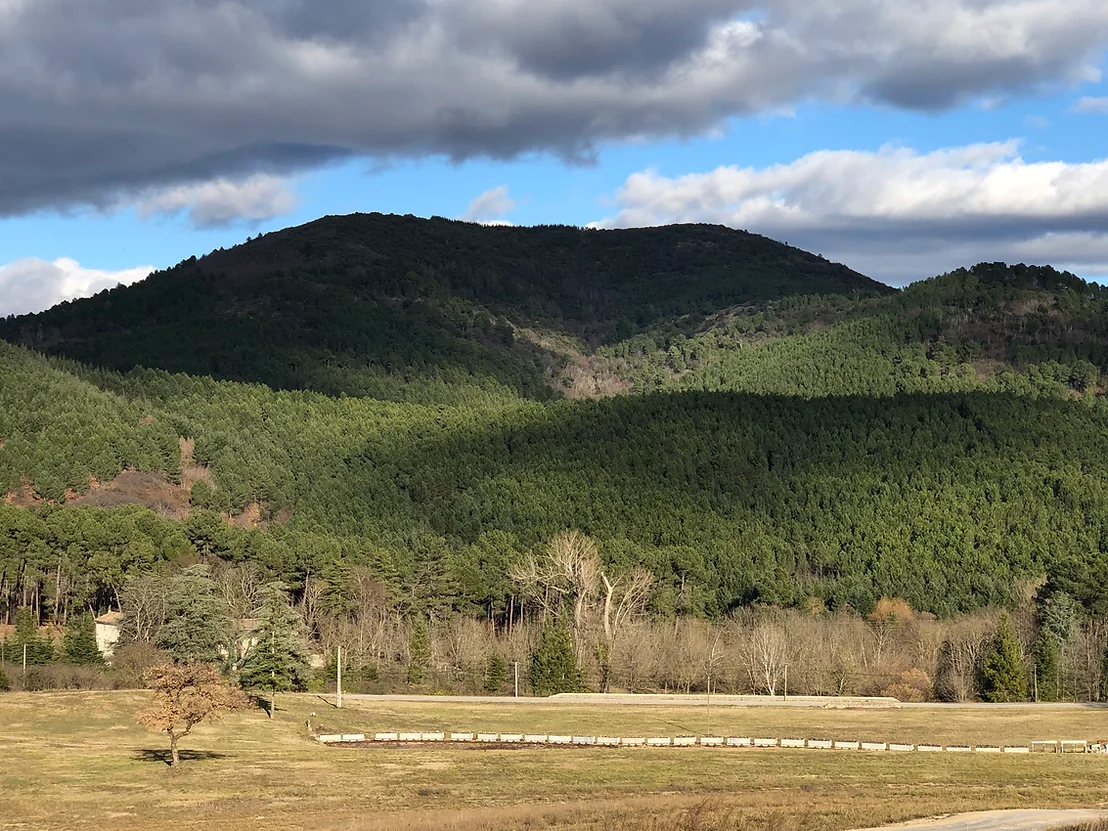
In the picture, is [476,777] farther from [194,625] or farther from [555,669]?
[555,669]

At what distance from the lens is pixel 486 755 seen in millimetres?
84250

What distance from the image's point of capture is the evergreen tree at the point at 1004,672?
127125mm

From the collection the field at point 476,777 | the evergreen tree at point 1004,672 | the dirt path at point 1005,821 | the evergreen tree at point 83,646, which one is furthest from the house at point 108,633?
the dirt path at point 1005,821

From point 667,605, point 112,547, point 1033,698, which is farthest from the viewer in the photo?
point 667,605

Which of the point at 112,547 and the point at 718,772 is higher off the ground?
the point at 112,547

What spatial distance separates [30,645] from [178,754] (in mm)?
41904

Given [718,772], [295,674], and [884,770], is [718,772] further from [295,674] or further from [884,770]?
[295,674]

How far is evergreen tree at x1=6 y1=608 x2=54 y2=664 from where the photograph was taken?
384ft

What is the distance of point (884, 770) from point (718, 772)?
875 centimetres

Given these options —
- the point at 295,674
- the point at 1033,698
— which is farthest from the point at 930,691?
the point at 295,674

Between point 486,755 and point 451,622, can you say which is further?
point 451,622

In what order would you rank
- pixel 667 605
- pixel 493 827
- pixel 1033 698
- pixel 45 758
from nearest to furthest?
pixel 493 827, pixel 45 758, pixel 1033 698, pixel 667 605

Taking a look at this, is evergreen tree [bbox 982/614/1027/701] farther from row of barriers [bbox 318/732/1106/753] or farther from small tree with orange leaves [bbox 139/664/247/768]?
small tree with orange leaves [bbox 139/664/247/768]

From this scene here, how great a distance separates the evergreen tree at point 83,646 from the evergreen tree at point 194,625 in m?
4.78
